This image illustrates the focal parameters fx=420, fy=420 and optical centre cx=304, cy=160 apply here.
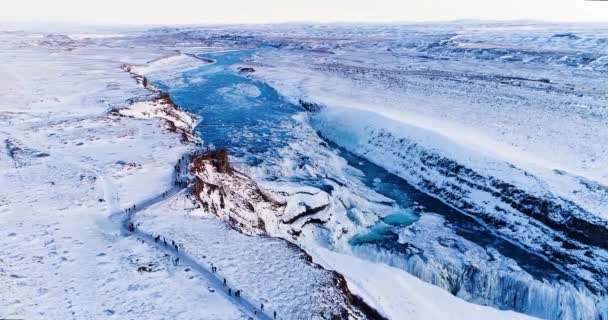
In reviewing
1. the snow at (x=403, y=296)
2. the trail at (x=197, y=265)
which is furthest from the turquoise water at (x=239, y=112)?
the snow at (x=403, y=296)

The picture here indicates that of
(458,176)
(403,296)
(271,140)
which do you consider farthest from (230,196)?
(458,176)

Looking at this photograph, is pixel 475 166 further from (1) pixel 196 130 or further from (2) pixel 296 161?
(1) pixel 196 130

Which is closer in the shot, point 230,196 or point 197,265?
point 197,265

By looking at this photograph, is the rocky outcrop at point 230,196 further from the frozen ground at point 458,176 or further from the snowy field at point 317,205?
the frozen ground at point 458,176

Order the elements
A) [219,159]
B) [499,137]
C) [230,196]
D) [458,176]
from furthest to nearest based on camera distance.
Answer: [499,137] < [458,176] < [219,159] < [230,196]

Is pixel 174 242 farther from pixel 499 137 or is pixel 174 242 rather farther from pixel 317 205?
pixel 499 137

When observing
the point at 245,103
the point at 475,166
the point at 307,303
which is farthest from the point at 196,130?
the point at 307,303

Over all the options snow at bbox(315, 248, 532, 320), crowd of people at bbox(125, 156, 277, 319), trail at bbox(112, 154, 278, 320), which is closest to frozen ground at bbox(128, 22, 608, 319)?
snow at bbox(315, 248, 532, 320)
